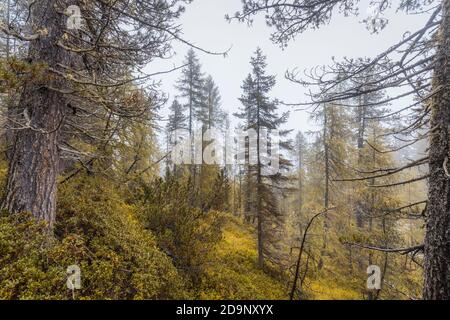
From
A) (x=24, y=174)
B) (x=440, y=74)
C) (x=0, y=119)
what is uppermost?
(x=440, y=74)

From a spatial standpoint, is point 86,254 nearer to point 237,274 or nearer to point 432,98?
point 432,98

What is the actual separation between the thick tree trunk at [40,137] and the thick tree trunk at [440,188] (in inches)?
218

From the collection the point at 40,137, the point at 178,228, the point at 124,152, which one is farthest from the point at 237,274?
the point at 40,137

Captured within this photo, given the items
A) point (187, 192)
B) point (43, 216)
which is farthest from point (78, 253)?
point (187, 192)

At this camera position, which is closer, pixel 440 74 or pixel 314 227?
pixel 440 74

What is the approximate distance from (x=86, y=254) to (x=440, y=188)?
17.4 ft

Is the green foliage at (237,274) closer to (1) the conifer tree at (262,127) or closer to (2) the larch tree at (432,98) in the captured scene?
(1) the conifer tree at (262,127)

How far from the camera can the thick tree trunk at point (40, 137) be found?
4055mm

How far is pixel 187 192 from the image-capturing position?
779 centimetres

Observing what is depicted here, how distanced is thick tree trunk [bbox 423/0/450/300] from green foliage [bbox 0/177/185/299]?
4.42 metres

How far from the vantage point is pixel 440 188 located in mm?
3008

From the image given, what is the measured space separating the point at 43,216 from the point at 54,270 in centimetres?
121


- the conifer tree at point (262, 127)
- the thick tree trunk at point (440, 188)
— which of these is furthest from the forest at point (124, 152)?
the conifer tree at point (262, 127)

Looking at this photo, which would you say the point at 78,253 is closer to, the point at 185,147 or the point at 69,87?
the point at 69,87
